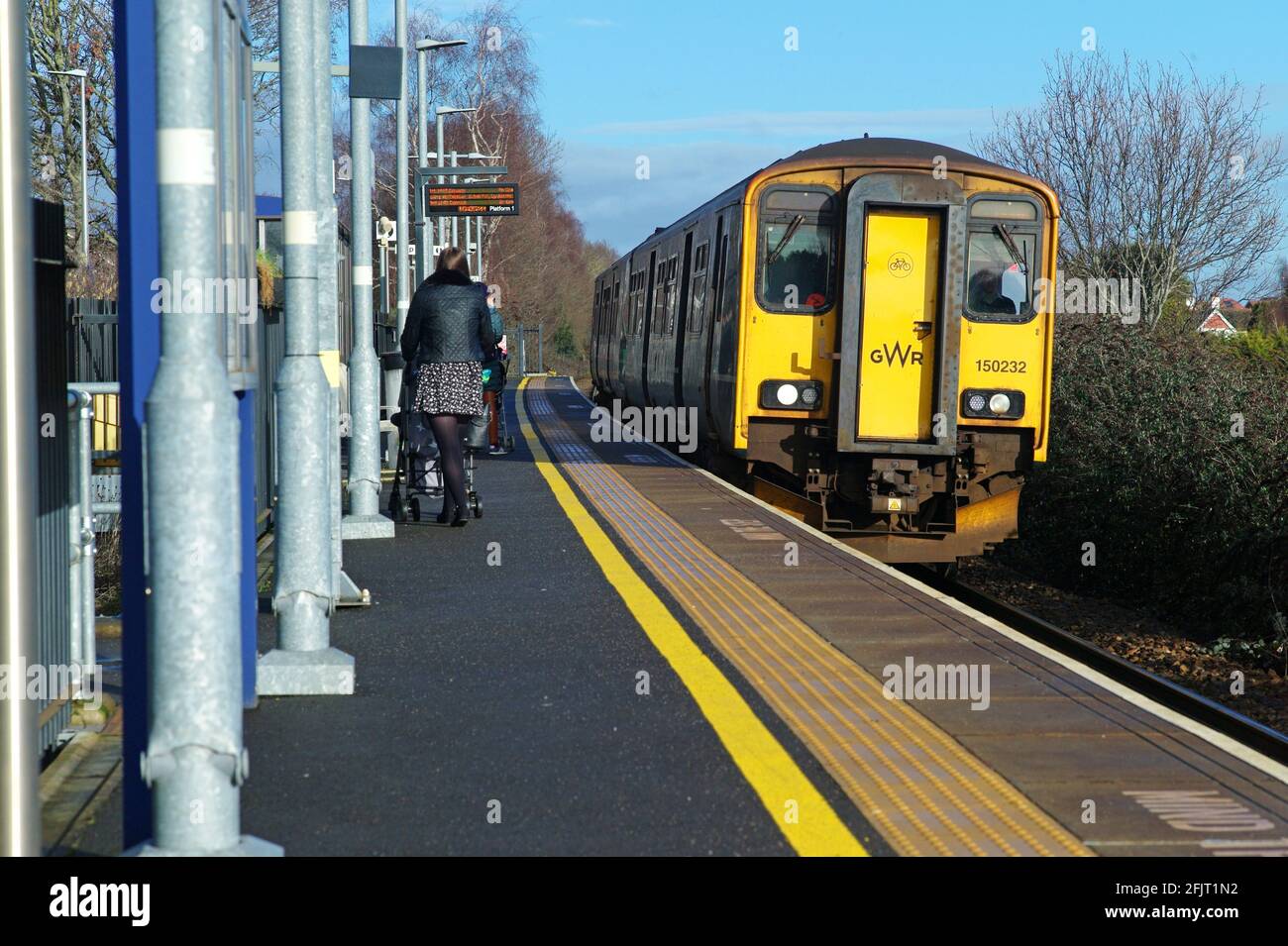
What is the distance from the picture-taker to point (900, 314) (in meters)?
13.3

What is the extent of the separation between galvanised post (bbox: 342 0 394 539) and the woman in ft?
1.04

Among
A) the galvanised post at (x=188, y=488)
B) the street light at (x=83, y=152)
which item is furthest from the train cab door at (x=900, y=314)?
the street light at (x=83, y=152)

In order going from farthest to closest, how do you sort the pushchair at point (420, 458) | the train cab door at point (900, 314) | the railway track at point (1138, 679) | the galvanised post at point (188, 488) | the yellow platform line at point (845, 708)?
the train cab door at point (900, 314)
the pushchair at point (420, 458)
the railway track at point (1138, 679)
the yellow platform line at point (845, 708)
the galvanised post at point (188, 488)

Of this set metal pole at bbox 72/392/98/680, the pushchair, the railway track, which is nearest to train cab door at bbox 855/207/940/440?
the railway track

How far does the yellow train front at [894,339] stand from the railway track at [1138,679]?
0.98 m

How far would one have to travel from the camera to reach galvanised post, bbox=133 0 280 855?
342cm

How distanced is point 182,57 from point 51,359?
2515mm

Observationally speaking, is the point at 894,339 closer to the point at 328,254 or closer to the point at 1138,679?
the point at 1138,679

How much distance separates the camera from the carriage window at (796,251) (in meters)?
13.5

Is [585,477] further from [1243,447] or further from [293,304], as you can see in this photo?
[293,304]

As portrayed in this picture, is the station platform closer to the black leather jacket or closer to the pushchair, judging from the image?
the black leather jacket

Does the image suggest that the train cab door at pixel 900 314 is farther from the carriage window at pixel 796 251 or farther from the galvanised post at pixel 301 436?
the galvanised post at pixel 301 436

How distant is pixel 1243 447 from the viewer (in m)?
14.2

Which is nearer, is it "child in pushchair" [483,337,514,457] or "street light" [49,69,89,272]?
"child in pushchair" [483,337,514,457]
